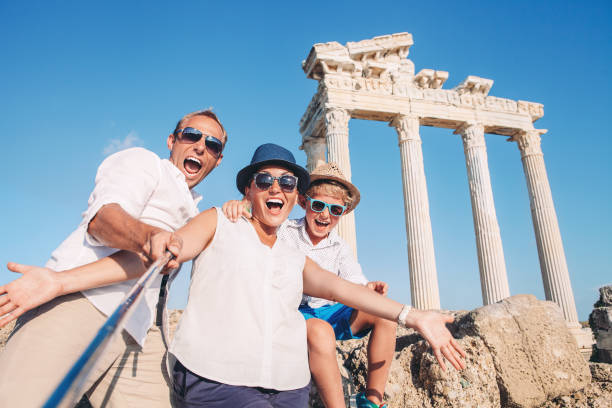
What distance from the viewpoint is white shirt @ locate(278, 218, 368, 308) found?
3.95 metres

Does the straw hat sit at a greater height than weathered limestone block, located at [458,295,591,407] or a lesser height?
greater

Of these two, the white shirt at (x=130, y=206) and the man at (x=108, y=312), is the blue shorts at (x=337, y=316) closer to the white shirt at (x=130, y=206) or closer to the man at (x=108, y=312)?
the man at (x=108, y=312)

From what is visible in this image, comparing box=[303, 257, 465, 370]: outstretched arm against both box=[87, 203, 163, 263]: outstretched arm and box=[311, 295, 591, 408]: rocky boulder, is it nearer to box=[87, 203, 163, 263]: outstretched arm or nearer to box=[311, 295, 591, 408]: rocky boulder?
box=[311, 295, 591, 408]: rocky boulder

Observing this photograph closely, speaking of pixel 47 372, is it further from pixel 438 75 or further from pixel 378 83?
pixel 438 75

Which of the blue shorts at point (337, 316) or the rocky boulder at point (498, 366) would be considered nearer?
the rocky boulder at point (498, 366)

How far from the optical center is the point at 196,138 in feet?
9.71

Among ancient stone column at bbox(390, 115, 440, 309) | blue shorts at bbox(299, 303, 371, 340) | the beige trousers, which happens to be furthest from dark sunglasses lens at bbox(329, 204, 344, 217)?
ancient stone column at bbox(390, 115, 440, 309)

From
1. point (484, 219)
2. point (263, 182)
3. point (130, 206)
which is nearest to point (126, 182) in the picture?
point (130, 206)

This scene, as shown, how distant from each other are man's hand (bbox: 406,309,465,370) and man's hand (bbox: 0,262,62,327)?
192cm

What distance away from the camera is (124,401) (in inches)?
89.3

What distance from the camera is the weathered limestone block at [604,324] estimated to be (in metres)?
6.08

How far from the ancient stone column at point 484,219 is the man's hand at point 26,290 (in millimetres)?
15299

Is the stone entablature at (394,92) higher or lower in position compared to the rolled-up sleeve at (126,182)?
higher

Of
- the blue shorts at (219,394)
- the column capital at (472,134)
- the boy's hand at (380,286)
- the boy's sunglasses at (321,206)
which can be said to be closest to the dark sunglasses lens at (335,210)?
the boy's sunglasses at (321,206)
